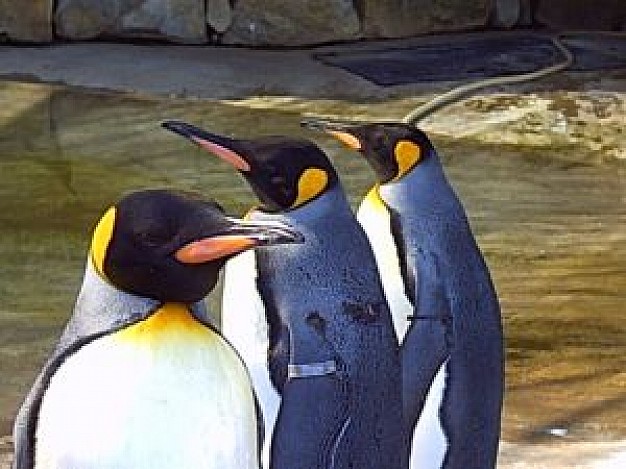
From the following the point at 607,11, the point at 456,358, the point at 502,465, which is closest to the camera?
the point at 456,358

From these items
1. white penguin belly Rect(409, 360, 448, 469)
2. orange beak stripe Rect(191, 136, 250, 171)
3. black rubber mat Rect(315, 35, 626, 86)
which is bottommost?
black rubber mat Rect(315, 35, 626, 86)

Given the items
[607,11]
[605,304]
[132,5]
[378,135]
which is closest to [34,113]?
[132,5]

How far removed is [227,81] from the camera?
21.8 feet

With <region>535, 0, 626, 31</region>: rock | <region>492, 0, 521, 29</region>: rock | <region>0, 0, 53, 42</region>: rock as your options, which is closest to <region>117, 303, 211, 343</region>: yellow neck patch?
<region>0, 0, 53, 42</region>: rock

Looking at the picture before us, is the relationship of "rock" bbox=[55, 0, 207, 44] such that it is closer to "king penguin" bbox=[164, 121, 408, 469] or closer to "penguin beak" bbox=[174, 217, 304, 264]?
"king penguin" bbox=[164, 121, 408, 469]

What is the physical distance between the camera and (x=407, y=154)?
7.23ft

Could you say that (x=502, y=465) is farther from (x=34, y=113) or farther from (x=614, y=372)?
(x=34, y=113)

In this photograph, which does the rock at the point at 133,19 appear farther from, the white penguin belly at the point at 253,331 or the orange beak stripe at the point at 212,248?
the orange beak stripe at the point at 212,248

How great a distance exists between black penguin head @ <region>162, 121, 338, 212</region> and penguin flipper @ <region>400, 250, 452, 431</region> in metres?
0.27

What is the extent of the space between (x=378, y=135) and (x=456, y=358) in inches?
13.2

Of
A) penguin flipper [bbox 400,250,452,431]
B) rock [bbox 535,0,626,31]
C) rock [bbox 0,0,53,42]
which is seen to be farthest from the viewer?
rock [bbox 535,0,626,31]

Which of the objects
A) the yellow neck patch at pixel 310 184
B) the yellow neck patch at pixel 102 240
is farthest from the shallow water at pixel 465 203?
the yellow neck patch at pixel 102 240

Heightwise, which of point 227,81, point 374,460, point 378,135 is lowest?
point 227,81

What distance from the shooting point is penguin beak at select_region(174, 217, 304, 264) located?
5.16ft
